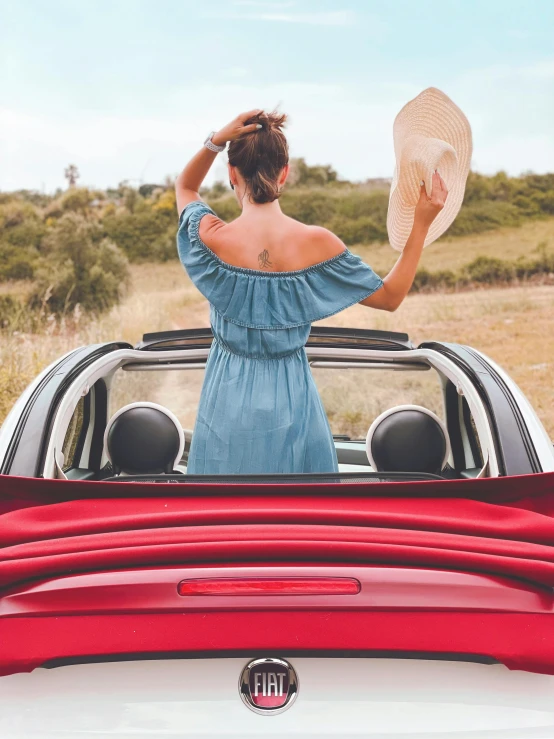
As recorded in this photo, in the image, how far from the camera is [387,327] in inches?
1013

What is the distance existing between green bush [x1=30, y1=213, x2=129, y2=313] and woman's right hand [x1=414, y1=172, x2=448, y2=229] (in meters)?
22.8

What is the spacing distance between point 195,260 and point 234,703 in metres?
1.50

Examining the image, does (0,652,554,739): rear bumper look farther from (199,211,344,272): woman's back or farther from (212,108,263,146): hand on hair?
(212,108,263,146): hand on hair

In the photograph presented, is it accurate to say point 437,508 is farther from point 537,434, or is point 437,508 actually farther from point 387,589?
point 537,434

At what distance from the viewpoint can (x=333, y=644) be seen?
162 centimetres

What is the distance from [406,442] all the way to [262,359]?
0.52 m

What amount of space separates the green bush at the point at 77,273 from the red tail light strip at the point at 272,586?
Answer: 23.8 metres

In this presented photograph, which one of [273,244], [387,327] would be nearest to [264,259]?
[273,244]

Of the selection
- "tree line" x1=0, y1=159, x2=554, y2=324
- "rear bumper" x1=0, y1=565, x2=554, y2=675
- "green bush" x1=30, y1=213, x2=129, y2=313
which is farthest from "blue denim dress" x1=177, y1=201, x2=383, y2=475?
"tree line" x1=0, y1=159, x2=554, y2=324

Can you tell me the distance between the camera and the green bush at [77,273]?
25797mm

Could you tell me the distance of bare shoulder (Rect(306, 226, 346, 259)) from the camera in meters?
2.69

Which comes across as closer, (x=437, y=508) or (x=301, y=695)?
(x=301, y=695)

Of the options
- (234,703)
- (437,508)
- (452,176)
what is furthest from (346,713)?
(452,176)

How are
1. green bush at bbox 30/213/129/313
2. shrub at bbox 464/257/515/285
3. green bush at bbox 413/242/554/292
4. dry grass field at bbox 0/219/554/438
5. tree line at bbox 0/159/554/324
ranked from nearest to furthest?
dry grass field at bbox 0/219/554/438 → green bush at bbox 30/213/129/313 → tree line at bbox 0/159/554/324 → green bush at bbox 413/242/554/292 → shrub at bbox 464/257/515/285
